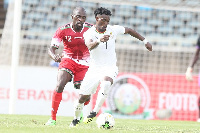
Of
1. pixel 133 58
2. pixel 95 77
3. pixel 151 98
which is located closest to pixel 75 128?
pixel 95 77

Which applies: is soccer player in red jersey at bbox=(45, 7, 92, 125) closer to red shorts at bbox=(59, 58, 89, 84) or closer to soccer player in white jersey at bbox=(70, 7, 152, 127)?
red shorts at bbox=(59, 58, 89, 84)

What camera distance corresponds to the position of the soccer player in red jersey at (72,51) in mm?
7480

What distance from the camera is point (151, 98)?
12711 mm

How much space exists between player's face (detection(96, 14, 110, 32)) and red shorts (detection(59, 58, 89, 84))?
Result: 3.70 feet

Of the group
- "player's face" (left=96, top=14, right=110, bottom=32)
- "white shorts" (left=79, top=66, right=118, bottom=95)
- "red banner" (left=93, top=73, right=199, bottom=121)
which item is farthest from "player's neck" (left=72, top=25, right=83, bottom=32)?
"red banner" (left=93, top=73, right=199, bottom=121)

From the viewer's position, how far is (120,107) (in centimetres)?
1243

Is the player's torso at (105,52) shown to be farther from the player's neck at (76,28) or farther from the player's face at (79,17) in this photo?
the player's neck at (76,28)

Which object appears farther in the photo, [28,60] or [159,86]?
[28,60]

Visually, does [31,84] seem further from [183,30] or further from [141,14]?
[183,30]

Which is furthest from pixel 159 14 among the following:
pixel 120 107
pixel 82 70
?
pixel 82 70

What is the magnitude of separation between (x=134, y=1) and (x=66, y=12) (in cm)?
416

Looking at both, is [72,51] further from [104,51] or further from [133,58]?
[133,58]

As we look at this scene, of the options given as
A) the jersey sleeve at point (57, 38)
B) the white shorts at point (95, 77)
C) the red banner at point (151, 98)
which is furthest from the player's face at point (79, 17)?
the red banner at point (151, 98)

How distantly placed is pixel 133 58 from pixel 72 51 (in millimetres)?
7833
